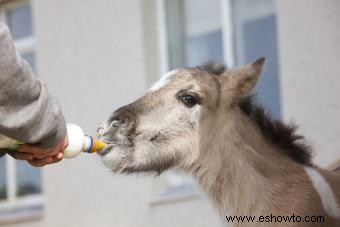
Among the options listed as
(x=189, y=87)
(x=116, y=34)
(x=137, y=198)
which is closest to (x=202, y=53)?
(x=116, y=34)

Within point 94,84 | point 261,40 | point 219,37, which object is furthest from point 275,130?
point 94,84

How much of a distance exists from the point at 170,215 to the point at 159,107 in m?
3.14

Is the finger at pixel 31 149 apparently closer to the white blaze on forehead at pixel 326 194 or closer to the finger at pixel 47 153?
the finger at pixel 47 153

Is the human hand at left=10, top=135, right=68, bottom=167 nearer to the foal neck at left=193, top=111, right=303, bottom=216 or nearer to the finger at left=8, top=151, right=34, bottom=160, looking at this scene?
the finger at left=8, top=151, right=34, bottom=160

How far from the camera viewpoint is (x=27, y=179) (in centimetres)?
927

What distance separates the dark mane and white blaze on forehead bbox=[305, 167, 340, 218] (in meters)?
0.16

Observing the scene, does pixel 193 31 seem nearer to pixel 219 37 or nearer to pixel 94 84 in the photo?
pixel 219 37

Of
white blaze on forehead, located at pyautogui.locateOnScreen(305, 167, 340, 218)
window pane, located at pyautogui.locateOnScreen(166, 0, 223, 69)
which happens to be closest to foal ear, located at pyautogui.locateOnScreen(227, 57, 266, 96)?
white blaze on forehead, located at pyautogui.locateOnScreen(305, 167, 340, 218)

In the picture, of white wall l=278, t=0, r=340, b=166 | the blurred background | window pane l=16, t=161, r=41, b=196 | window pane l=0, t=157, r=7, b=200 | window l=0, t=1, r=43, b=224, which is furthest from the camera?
window pane l=0, t=157, r=7, b=200

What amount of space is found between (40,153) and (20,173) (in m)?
6.56

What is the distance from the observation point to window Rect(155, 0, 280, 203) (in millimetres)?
6984

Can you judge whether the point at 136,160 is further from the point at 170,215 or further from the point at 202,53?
the point at 202,53

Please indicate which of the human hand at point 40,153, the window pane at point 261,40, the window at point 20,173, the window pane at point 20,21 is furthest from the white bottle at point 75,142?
the window pane at point 20,21

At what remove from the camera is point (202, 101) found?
4133 mm
